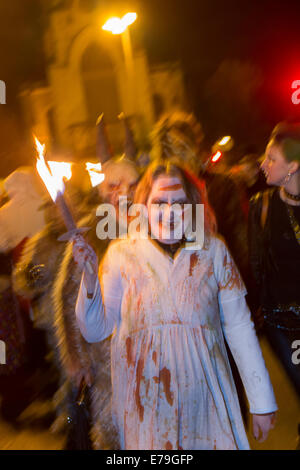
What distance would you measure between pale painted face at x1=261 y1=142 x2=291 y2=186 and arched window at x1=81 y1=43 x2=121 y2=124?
13845 millimetres

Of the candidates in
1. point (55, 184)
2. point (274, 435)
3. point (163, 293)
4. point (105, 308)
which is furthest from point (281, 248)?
point (55, 184)

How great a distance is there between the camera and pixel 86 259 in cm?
194

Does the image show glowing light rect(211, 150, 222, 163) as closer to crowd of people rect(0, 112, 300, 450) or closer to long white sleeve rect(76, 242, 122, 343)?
crowd of people rect(0, 112, 300, 450)

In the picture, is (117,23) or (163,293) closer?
(163,293)

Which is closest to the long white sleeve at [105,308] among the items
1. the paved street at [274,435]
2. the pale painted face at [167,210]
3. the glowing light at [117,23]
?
the pale painted face at [167,210]

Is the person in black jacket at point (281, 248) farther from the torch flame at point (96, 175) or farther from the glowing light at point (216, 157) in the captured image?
the torch flame at point (96, 175)

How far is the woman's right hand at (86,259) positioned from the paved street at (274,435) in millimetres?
1708

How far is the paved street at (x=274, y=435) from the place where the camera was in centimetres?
317

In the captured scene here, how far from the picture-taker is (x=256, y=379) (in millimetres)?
2189

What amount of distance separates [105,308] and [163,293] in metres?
0.27

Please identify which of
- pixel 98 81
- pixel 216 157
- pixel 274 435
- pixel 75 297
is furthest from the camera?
pixel 98 81

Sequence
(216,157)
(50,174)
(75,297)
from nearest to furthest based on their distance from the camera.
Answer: (50,174)
(75,297)
(216,157)

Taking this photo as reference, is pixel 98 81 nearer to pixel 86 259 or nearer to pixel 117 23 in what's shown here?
pixel 117 23

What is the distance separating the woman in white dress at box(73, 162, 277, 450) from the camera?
204 cm
